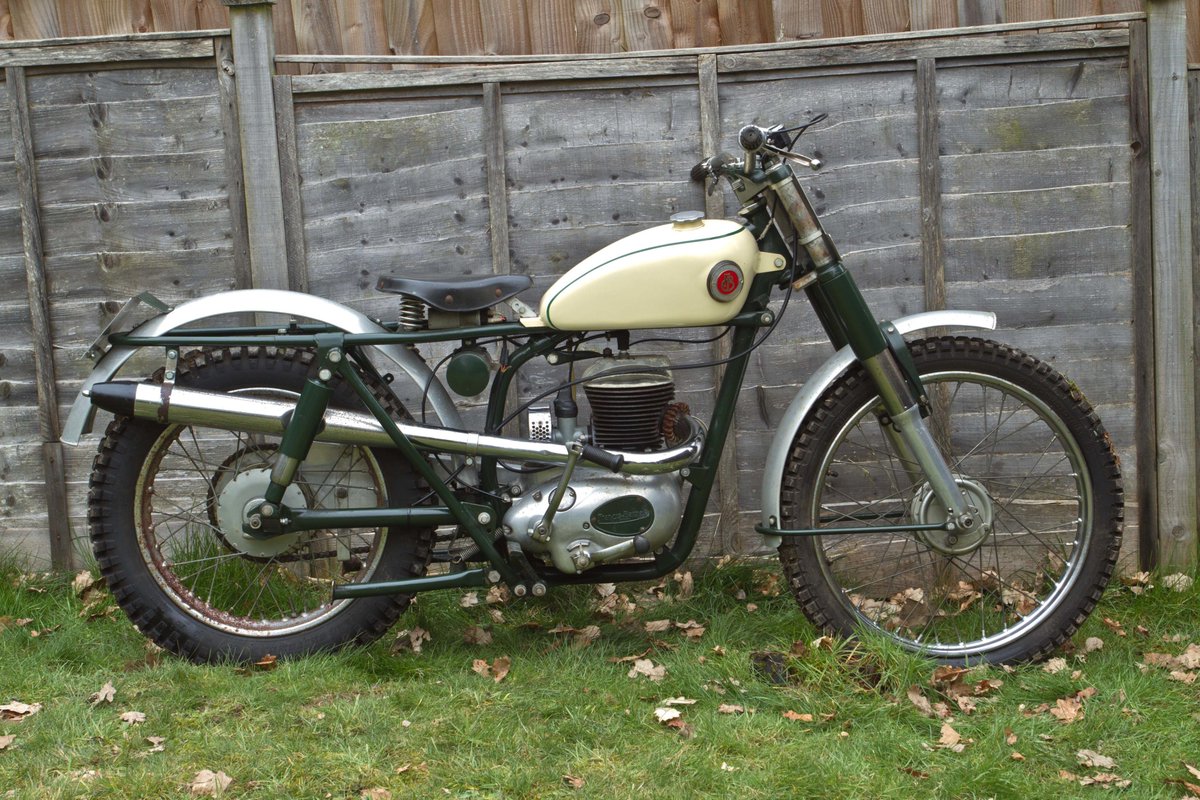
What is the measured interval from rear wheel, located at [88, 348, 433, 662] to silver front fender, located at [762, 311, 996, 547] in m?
1.11

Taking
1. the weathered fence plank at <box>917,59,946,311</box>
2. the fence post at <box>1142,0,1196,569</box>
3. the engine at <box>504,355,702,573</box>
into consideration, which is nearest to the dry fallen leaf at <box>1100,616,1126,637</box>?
the fence post at <box>1142,0,1196,569</box>

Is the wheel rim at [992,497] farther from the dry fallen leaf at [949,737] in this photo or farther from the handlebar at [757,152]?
the handlebar at [757,152]

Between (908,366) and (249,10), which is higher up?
(249,10)

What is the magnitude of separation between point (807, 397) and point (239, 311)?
185 centimetres

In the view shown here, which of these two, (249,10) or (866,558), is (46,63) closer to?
(249,10)

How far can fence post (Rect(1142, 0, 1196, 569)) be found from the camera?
4305 millimetres

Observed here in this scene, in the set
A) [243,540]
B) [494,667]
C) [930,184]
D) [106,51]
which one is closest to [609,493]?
[494,667]

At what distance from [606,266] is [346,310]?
90 cm

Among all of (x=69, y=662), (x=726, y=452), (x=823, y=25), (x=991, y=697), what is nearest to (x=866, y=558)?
(x=726, y=452)

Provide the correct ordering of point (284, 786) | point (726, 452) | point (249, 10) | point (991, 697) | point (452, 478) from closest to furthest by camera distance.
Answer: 1. point (284, 786)
2. point (991, 697)
3. point (452, 478)
4. point (249, 10)
5. point (726, 452)

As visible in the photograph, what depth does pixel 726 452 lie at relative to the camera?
4.46 meters

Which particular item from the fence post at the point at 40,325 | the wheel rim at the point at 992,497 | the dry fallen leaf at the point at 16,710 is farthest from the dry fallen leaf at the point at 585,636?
the fence post at the point at 40,325

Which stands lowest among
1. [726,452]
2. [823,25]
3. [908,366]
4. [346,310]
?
[726,452]

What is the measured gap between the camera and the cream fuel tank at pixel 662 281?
11.2 ft
